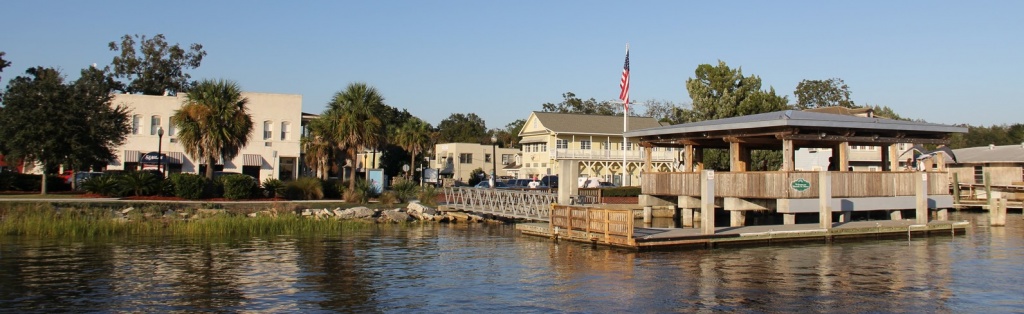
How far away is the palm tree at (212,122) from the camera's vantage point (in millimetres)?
40625

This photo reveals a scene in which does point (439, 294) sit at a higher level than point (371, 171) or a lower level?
lower

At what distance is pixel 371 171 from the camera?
1953 inches

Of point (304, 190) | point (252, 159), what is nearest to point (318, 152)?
point (252, 159)

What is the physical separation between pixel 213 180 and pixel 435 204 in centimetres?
1164

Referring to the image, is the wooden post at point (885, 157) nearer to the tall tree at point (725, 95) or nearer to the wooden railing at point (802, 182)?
the wooden railing at point (802, 182)

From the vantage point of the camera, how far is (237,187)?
133 feet

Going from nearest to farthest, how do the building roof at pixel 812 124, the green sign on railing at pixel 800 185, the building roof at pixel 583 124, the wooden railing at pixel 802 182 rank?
the building roof at pixel 812 124
the green sign on railing at pixel 800 185
the wooden railing at pixel 802 182
the building roof at pixel 583 124

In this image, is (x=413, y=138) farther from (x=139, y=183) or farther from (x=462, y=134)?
(x=462, y=134)

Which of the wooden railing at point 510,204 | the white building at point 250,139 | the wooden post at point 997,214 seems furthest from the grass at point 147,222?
the wooden post at point 997,214

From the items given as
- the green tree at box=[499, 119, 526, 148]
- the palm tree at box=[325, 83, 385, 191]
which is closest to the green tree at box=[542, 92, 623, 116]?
the green tree at box=[499, 119, 526, 148]

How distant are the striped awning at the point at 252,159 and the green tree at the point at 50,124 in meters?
13.4

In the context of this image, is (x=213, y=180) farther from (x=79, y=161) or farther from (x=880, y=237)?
(x=880, y=237)

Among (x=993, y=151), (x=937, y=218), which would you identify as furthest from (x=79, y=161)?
(x=993, y=151)

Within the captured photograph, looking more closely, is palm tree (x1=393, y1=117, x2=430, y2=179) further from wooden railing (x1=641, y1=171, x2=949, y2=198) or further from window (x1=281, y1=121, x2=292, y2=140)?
wooden railing (x1=641, y1=171, x2=949, y2=198)
